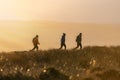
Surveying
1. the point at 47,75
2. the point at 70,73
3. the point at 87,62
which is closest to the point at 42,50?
the point at 87,62

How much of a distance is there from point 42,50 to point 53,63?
4.22 meters

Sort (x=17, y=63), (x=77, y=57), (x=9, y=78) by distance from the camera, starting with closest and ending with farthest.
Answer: (x=9, y=78) → (x=17, y=63) → (x=77, y=57)

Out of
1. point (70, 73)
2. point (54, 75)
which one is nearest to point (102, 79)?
point (54, 75)

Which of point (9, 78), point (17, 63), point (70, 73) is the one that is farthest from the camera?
point (17, 63)

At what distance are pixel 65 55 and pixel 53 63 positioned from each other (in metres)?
2.27

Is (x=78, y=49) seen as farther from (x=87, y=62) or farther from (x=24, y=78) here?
(x=24, y=78)

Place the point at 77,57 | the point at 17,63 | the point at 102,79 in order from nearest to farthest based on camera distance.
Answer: the point at 102,79, the point at 17,63, the point at 77,57

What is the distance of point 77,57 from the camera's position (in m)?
40.9

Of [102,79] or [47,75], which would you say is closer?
[102,79]

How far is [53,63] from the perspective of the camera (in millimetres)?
39062

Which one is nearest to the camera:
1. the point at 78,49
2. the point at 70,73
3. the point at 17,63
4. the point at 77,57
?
the point at 70,73

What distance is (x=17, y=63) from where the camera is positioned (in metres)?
38.2

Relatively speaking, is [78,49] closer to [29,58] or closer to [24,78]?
[29,58]

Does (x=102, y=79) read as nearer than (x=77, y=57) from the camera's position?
Yes
